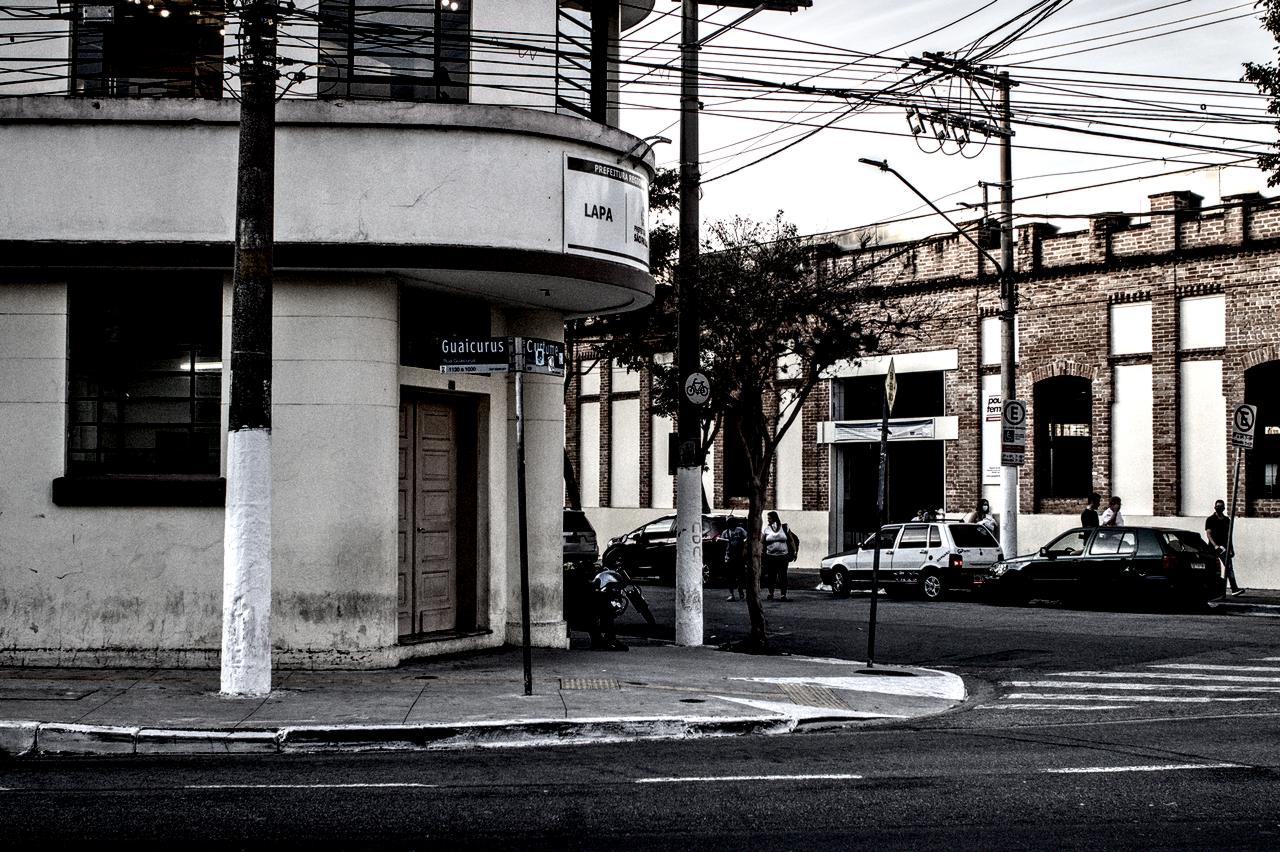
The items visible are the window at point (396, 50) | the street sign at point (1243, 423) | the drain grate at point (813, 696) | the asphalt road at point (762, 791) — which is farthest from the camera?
the street sign at point (1243, 423)

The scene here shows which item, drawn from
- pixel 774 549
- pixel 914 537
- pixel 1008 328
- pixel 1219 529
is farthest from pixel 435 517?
pixel 1219 529

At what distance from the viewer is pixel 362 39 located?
14.4m

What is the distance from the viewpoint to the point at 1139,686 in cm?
1404

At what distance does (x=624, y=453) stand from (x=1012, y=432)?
15.8m

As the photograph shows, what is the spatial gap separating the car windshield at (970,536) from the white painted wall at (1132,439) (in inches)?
142

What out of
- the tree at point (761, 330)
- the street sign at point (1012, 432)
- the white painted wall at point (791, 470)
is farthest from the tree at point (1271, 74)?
the white painted wall at point (791, 470)

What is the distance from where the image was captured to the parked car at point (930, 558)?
27641 mm

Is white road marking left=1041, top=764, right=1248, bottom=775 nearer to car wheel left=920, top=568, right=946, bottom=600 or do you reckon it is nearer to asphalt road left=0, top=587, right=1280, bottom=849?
asphalt road left=0, top=587, right=1280, bottom=849

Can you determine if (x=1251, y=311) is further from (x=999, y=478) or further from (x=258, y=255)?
(x=258, y=255)

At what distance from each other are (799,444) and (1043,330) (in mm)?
7680

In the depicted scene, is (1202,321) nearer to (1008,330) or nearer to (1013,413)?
(1008,330)

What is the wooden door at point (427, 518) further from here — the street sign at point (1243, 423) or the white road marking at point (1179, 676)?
the street sign at point (1243, 423)

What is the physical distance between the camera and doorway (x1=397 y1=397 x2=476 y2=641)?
48.9 ft

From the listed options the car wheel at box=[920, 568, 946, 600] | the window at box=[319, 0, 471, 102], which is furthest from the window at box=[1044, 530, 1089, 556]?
the window at box=[319, 0, 471, 102]
